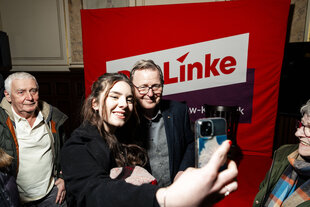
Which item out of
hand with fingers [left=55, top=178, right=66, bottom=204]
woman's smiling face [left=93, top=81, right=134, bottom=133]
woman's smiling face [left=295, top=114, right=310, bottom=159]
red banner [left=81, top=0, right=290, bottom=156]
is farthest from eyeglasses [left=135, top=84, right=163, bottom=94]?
red banner [left=81, top=0, right=290, bottom=156]

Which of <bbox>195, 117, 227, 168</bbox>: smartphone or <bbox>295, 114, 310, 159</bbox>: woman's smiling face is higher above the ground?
<bbox>195, 117, 227, 168</bbox>: smartphone

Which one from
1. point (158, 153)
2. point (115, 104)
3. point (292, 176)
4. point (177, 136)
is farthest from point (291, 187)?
point (115, 104)

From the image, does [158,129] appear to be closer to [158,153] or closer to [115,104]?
[158,153]

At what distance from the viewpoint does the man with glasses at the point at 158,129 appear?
150cm

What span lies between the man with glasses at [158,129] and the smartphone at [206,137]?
90 cm

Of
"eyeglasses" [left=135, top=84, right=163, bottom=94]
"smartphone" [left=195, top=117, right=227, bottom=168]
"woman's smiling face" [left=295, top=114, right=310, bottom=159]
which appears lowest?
"woman's smiling face" [left=295, top=114, right=310, bottom=159]

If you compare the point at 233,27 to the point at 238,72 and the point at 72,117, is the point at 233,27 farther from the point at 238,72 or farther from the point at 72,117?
the point at 72,117

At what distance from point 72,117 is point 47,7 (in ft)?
7.50

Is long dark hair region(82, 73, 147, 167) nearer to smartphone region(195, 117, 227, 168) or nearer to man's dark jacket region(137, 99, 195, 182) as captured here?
man's dark jacket region(137, 99, 195, 182)

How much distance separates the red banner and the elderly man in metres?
1.58

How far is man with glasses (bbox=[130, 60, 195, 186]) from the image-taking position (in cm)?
150

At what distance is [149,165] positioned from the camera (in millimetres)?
1481

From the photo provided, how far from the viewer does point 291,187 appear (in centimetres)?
140

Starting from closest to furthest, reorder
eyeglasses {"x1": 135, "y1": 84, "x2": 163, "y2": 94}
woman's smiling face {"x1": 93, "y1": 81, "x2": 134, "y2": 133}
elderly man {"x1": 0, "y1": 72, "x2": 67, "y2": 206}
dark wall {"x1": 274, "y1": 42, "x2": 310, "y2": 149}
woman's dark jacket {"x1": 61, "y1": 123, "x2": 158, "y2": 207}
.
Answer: woman's dark jacket {"x1": 61, "y1": 123, "x2": 158, "y2": 207} → woman's smiling face {"x1": 93, "y1": 81, "x2": 134, "y2": 133} → eyeglasses {"x1": 135, "y1": 84, "x2": 163, "y2": 94} → elderly man {"x1": 0, "y1": 72, "x2": 67, "y2": 206} → dark wall {"x1": 274, "y1": 42, "x2": 310, "y2": 149}
